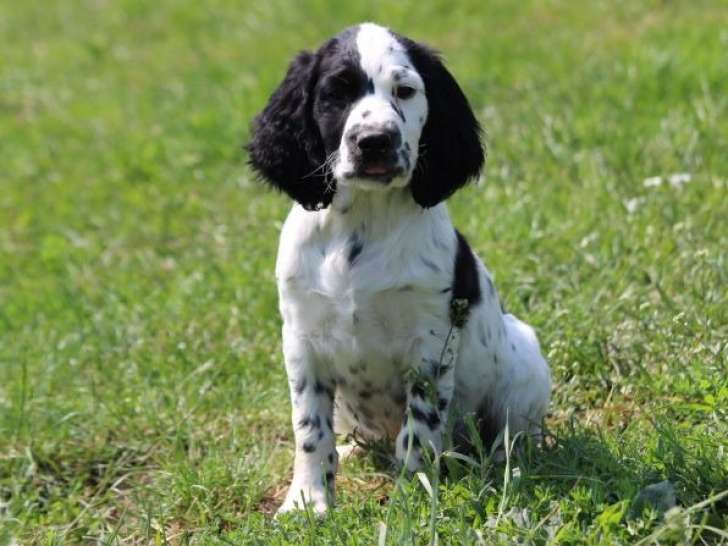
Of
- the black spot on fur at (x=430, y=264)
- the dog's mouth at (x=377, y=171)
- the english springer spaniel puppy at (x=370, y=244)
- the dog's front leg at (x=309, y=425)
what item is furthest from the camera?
the dog's front leg at (x=309, y=425)

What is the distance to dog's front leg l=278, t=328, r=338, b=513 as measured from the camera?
430cm

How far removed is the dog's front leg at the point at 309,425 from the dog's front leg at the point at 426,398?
25 centimetres

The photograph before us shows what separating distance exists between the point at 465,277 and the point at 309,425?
0.72 metres

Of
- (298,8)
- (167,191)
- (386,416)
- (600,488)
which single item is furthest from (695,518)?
(298,8)

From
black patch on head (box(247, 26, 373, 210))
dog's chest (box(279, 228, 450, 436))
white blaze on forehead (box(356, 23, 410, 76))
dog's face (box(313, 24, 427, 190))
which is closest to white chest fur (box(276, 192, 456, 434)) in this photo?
dog's chest (box(279, 228, 450, 436))

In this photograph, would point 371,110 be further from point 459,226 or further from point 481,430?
point 459,226

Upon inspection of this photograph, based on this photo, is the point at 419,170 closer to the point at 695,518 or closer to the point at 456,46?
the point at 695,518

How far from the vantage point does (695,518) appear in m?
3.49

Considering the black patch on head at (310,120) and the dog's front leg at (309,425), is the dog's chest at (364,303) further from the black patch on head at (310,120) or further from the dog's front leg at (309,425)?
the black patch on head at (310,120)

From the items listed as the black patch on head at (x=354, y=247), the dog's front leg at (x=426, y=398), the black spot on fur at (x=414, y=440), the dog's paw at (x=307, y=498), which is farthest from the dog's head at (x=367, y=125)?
the dog's paw at (x=307, y=498)

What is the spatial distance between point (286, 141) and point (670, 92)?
3.97 metres

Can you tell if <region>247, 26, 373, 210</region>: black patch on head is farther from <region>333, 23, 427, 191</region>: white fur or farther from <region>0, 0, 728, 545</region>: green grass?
<region>0, 0, 728, 545</region>: green grass

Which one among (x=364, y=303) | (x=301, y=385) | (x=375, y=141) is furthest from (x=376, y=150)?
(x=301, y=385)

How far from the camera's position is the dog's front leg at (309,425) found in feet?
14.1
